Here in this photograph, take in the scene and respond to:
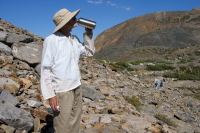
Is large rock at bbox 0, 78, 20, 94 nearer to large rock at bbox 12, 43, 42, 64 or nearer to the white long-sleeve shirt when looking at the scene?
large rock at bbox 12, 43, 42, 64

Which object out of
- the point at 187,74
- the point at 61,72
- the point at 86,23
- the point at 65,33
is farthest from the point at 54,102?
the point at 187,74

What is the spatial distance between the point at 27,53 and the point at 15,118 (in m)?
4.20

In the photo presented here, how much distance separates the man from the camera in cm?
251

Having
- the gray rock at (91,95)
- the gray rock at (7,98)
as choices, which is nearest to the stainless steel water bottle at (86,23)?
the gray rock at (7,98)

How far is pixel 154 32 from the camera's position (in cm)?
6088

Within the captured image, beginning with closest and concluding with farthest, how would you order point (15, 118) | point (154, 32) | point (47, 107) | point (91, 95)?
1. point (15, 118)
2. point (47, 107)
3. point (91, 95)
4. point (154, 32)

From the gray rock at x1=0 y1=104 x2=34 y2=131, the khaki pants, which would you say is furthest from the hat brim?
the gray rock at x1=0 y1=104 x2=34 y2=131

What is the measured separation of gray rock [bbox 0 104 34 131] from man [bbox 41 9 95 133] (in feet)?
3.19

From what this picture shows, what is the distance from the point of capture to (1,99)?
3998mm

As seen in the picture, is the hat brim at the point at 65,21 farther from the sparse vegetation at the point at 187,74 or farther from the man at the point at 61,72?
the sparse vegetation at the point at 187,74

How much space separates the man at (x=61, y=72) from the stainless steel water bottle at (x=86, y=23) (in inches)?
3.7

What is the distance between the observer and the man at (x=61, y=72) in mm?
2506

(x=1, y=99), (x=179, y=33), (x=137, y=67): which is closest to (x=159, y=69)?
(x=137, y=67)

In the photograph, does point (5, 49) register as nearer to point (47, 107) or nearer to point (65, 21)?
point (47, 107)
